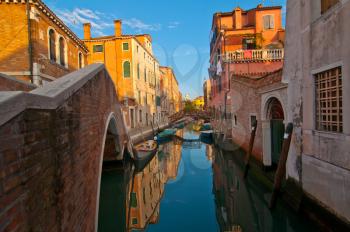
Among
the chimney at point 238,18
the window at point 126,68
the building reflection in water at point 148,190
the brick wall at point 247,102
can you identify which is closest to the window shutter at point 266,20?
the chimney at point 238,18

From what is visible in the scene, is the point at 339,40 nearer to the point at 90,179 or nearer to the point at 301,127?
the point at 301,127

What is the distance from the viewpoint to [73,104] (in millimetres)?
2912

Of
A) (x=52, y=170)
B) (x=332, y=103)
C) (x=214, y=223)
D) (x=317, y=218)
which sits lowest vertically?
(x=214, y=223)

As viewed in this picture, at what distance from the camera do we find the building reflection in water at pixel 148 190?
6.30m

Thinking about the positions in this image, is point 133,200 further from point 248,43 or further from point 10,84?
point 248,43

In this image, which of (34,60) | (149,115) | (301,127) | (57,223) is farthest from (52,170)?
(149,115)

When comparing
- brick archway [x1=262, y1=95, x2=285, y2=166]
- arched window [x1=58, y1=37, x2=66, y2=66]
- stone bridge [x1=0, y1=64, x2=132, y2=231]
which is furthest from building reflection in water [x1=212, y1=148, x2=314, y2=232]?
arched window [x1=58, y1=37, x2=66, y2=66]

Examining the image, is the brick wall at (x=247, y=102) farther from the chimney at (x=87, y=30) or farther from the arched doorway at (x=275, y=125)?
the chimney at (x=87, y=30)

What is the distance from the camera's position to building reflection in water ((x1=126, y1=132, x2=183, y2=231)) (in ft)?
20.7

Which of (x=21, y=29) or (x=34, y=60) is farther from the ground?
(x=21, y=29)

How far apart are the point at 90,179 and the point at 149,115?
20.2 metres

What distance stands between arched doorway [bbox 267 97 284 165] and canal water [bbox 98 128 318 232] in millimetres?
1345

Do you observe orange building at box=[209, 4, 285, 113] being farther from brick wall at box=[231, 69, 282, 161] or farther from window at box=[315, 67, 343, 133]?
window at box=[315, 67, 343, 133]

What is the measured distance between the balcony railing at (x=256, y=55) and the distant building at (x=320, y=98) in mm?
8830
